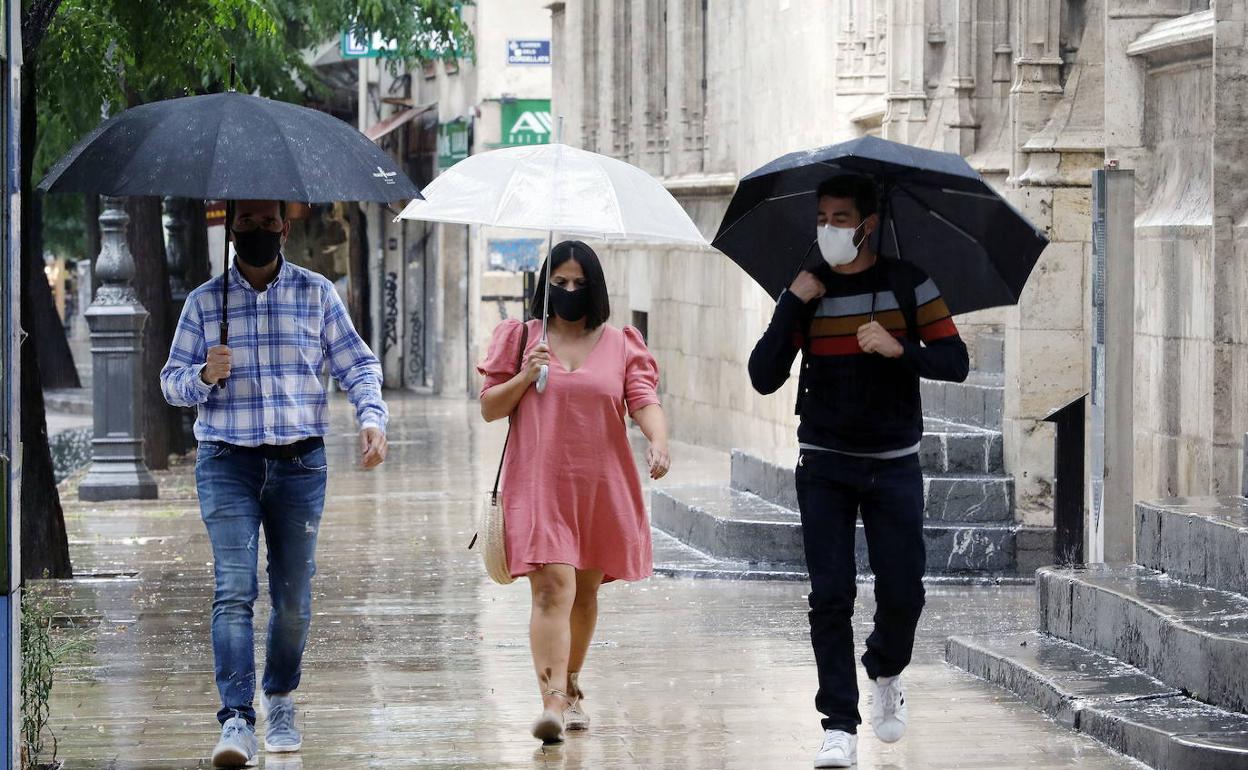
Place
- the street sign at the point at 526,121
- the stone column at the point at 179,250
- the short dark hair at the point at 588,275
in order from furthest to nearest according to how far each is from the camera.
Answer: the street sign at the point at 526,121
the stone column at the point at 179,250
the short dark hair at the point at 588,275

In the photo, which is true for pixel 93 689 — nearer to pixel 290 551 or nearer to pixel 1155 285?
pixel 290 551

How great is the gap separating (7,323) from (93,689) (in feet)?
11.4

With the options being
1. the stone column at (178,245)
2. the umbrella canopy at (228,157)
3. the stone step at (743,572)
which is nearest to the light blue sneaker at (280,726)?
the umbrella canopy at (228,157)

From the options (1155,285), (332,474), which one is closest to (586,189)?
(1155,285)

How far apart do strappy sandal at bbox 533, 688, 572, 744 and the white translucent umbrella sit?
41.6 inches

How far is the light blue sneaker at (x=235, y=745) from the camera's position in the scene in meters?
7.03

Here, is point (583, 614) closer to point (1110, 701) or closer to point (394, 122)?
point (1110, 701)

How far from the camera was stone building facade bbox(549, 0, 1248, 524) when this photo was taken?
33.4 ft

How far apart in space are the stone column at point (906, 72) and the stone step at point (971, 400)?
2.07 m

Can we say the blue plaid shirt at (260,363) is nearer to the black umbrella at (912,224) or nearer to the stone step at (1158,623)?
the black umbrella at (912,224)

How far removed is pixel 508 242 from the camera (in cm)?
3334

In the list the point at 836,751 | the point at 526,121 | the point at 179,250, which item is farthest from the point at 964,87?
the point at 526,121

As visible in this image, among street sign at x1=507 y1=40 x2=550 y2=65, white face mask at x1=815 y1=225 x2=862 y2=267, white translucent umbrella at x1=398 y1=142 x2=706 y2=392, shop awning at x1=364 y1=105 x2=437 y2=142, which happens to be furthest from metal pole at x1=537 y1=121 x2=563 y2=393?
shop awning at x1=364 y1=105 x2=437 y2=142

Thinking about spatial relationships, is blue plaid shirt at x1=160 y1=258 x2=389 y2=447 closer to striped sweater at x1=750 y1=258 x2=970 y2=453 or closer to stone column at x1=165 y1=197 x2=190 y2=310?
striped sweater at x1=750 y1=258 x2=970 y2=453
